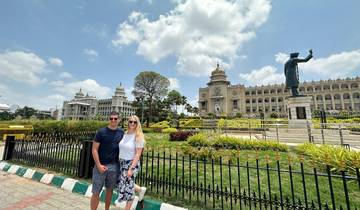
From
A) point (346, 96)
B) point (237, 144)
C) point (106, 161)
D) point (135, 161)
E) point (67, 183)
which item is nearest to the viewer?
point (135, 161)

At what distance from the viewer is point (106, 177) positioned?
311 centimetres

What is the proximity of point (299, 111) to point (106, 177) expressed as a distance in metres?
19.1

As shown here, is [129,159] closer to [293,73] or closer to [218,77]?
[293,73]

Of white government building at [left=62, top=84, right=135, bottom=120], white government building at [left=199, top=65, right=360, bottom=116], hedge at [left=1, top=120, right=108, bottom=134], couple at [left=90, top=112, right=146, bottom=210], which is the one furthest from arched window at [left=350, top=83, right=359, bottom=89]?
white government building at [left=62, top=84, right=135, bottom=120]

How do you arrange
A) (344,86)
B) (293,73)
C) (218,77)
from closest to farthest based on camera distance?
(293,73)
(344,86)
(218,77)

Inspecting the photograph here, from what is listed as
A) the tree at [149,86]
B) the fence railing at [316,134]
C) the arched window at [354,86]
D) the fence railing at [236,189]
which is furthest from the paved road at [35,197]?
the arched window at [354,86]

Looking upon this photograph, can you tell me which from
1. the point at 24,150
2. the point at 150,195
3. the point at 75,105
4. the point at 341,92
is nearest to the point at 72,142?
the point at 24,150

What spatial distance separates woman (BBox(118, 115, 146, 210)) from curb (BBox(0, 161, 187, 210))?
0.68 metres

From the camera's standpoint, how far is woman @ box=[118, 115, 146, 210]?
113 inches

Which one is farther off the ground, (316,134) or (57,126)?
(57,126)

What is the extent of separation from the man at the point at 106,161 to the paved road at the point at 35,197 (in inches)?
30.6

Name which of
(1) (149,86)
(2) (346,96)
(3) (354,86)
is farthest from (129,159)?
(3) (354,86)

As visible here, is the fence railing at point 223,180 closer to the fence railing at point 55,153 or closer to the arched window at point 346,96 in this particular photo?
the fence railing at point 55,153

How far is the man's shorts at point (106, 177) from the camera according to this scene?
119 inches
